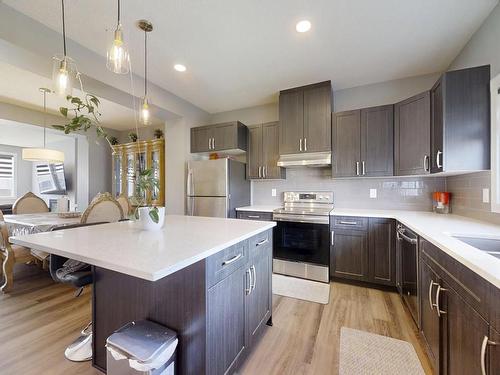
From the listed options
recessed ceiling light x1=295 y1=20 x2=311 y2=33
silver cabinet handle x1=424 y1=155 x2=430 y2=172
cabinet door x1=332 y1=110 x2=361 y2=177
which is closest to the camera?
recessed ceiling light x1=295 y1=20 x2=311 y2=33

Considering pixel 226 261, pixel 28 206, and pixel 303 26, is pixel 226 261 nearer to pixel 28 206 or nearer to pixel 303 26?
pixel 303 26

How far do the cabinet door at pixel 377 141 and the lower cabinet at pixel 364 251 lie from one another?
0.70 metres

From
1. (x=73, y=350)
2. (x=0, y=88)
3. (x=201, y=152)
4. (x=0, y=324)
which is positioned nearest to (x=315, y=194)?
(x=201, y=152)

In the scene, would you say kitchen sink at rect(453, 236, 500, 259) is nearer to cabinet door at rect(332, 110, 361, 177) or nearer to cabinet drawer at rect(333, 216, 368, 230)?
cabinet drawer at rect(333, 216, 368, 230)

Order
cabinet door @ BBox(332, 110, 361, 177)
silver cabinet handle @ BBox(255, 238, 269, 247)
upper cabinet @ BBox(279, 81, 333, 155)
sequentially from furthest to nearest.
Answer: upper cabinet @ BBox(279, 81, 333, 155) → cabinet door @ BBox(332, 110, 361, 177) → silver cabinet handle @ BBox(255, 238, 269, 247)

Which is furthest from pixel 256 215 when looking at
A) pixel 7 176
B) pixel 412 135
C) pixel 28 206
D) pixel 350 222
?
pixel 7 176

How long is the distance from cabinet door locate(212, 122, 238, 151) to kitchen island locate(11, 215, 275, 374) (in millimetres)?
2199

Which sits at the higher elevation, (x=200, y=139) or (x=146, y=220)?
(x=200, y=139)

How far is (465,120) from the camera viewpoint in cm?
182

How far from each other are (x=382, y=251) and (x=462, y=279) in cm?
162

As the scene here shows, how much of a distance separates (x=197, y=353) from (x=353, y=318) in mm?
1608

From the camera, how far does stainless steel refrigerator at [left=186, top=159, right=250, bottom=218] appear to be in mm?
3273

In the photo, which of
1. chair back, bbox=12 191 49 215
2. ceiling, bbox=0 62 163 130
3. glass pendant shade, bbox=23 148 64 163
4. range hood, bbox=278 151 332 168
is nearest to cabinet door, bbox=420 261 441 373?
range hood, bbox=278 151 332 168

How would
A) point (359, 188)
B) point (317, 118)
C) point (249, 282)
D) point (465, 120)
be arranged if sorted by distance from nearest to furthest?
point (249, 282) → point (465, 120) → point (317, 118) → point (359, 188)
